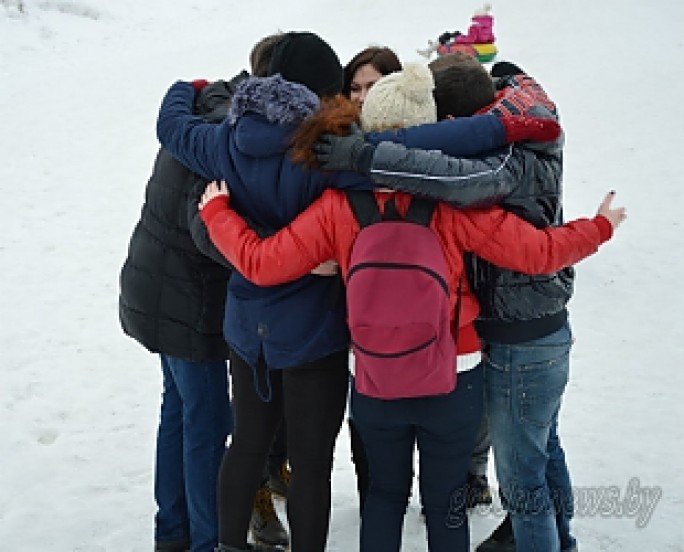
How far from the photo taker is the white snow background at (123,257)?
3.90 m

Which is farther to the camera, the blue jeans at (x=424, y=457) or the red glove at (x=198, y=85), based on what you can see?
the red glove at (x=198, y=85)

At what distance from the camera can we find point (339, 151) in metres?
2.47

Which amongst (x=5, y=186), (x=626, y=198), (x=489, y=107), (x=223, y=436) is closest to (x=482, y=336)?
(x=489, y=107)

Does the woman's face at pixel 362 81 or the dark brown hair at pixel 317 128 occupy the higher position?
the woman's face at pixel 362 81

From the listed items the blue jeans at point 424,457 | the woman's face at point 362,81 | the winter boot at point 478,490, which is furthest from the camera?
the winter boot at point 478,490

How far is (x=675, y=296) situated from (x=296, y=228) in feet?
15.4

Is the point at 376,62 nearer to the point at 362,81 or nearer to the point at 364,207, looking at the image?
the point at 362,81

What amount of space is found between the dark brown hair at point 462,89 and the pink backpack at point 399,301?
385 mm

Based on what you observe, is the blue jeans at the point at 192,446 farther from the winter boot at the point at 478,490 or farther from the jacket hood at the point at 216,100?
the winter boot at the point at 478,490

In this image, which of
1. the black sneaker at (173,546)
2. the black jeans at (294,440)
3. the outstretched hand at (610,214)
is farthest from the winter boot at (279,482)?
the outstretched hand at (610,214)

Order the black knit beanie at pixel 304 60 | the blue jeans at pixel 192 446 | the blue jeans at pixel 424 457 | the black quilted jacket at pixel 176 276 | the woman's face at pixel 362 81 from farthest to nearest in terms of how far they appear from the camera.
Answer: the woman's face at pixel 362 81 < the blue jeans at pixel 192 446 < the black quilted jacket at pixel 176 276 < the blue jeans at pixel 424 457 < the black knit beanie at pixel 304 60

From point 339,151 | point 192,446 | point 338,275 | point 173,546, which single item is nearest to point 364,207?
point 339,151

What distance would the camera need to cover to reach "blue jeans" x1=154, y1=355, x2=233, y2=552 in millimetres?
3158

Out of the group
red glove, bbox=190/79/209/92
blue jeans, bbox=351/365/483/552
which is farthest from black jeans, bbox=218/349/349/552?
red glove, bbox=190/79/209/92
